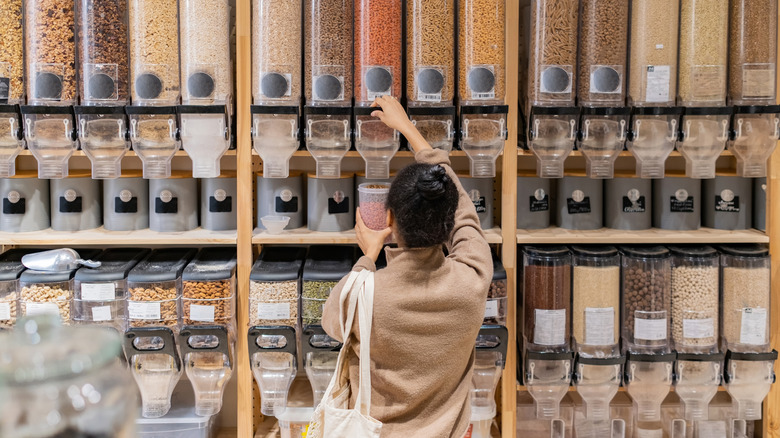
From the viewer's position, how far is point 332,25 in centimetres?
209

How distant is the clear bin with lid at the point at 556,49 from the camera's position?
2.10 metres

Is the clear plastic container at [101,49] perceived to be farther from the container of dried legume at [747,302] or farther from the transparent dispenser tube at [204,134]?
the container of dried legume at [747,302]

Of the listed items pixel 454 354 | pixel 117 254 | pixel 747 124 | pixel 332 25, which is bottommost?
pixel 454 354

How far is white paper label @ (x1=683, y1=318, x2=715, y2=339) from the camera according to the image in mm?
2236

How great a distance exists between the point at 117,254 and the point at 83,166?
393 millimetres

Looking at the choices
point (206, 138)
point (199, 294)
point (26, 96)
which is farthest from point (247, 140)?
point (26, 96)

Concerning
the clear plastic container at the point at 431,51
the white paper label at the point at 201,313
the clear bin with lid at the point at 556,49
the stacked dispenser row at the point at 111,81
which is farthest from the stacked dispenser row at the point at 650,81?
the white paper label at the point at 201,313

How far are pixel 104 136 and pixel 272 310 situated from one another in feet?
2.30

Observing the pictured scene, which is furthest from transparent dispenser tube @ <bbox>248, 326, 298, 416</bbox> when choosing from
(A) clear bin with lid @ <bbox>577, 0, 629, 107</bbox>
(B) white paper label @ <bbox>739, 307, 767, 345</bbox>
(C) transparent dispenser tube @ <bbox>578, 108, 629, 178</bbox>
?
(B) white paper label @ <bbox>739, 307, 767, 345</bbox>

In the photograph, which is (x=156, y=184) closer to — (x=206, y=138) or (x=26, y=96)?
(x=206, y=138)

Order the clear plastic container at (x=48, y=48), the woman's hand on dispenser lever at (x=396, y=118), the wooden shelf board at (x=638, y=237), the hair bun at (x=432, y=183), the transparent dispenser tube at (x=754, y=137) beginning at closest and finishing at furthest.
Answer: the hair bun at (x=432, y=183)
the woman's hand on dispenser lever at (x=396, y=118)
the clear plastic container at (x=48, y=48)
the transparent dispenser tube at (x=754, y=137)
the wooden shelf board at (x=638, y=237)

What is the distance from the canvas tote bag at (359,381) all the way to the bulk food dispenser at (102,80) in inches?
36.4

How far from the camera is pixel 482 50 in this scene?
2.09 m

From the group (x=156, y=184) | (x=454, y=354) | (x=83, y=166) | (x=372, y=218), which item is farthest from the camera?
(x=83, y=166)
